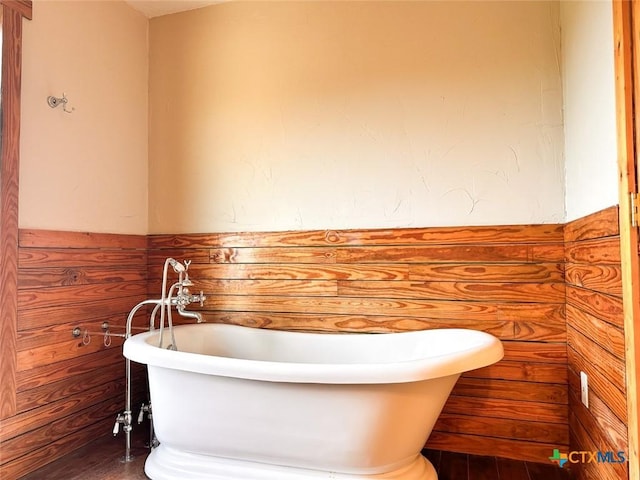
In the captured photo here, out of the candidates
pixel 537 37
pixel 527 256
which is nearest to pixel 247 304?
pixel 527 256

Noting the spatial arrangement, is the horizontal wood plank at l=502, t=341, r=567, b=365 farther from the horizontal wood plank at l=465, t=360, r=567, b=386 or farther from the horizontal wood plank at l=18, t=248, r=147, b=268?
the horizontal wood plank at l=18, t=248, r=147, b=268

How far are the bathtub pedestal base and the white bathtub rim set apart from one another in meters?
0.46

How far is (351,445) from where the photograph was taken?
1540 mm

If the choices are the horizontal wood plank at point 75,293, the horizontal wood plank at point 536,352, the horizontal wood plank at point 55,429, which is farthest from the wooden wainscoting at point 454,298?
the horizontal wood plank at point 55,429

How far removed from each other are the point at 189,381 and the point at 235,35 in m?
2.02

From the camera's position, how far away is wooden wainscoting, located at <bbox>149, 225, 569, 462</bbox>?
6.37 ft

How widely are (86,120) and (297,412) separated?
6.23 feet

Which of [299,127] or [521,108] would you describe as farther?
[299,127]

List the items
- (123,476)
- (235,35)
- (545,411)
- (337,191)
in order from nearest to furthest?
(123,476)
(545,411)
(337,191)
(235,35)

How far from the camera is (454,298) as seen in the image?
2059 millimetres

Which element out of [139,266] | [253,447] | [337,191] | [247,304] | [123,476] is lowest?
[123,476]

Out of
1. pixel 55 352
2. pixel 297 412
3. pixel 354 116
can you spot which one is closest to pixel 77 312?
pixel 55 352

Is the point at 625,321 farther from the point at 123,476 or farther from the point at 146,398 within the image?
the point at 146,398

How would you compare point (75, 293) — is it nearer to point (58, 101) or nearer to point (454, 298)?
point (58, 101)
